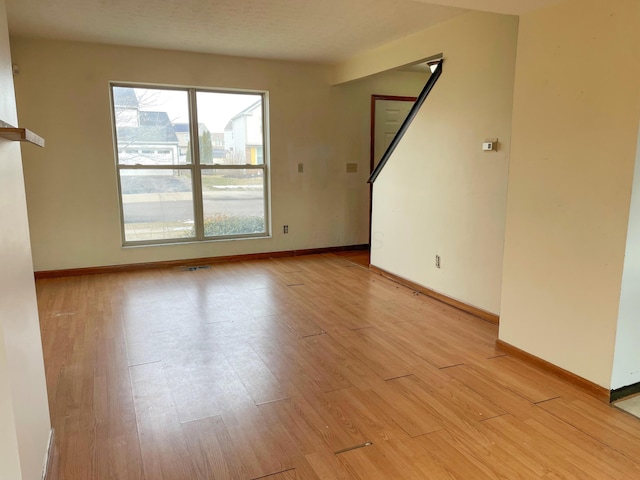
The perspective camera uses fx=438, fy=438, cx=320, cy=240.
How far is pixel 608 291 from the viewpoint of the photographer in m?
2.19

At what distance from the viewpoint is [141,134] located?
5016 mm

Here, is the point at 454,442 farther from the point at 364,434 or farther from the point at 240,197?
the point at 240,197

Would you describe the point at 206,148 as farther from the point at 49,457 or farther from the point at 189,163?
the point at 49,457

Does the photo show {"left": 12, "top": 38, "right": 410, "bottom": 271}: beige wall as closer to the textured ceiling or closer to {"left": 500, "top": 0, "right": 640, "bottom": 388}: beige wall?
the textured ceiling

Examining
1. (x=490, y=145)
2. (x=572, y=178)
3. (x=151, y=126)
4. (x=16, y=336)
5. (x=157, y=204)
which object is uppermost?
(x=151, y=126)

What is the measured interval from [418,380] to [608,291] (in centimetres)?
107

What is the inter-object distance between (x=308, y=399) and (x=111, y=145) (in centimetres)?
386

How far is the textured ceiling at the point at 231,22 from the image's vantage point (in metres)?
3.39

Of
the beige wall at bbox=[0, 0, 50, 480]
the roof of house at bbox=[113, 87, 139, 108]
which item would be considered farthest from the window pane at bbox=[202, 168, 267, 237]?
the beige wall at bbox=[0, 0, 50, 480]

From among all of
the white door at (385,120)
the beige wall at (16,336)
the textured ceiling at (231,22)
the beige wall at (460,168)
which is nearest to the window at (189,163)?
the textured ceiling at (231,22)

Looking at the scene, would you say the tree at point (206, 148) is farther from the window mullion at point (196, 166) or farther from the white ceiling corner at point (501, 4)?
the white ceiling corner at point (501, 4)

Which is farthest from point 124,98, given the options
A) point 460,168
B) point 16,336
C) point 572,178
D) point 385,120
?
point 572,178

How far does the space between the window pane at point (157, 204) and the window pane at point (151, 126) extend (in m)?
0.16

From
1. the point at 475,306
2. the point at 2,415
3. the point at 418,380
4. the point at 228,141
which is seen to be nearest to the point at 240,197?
the point at 228,141
